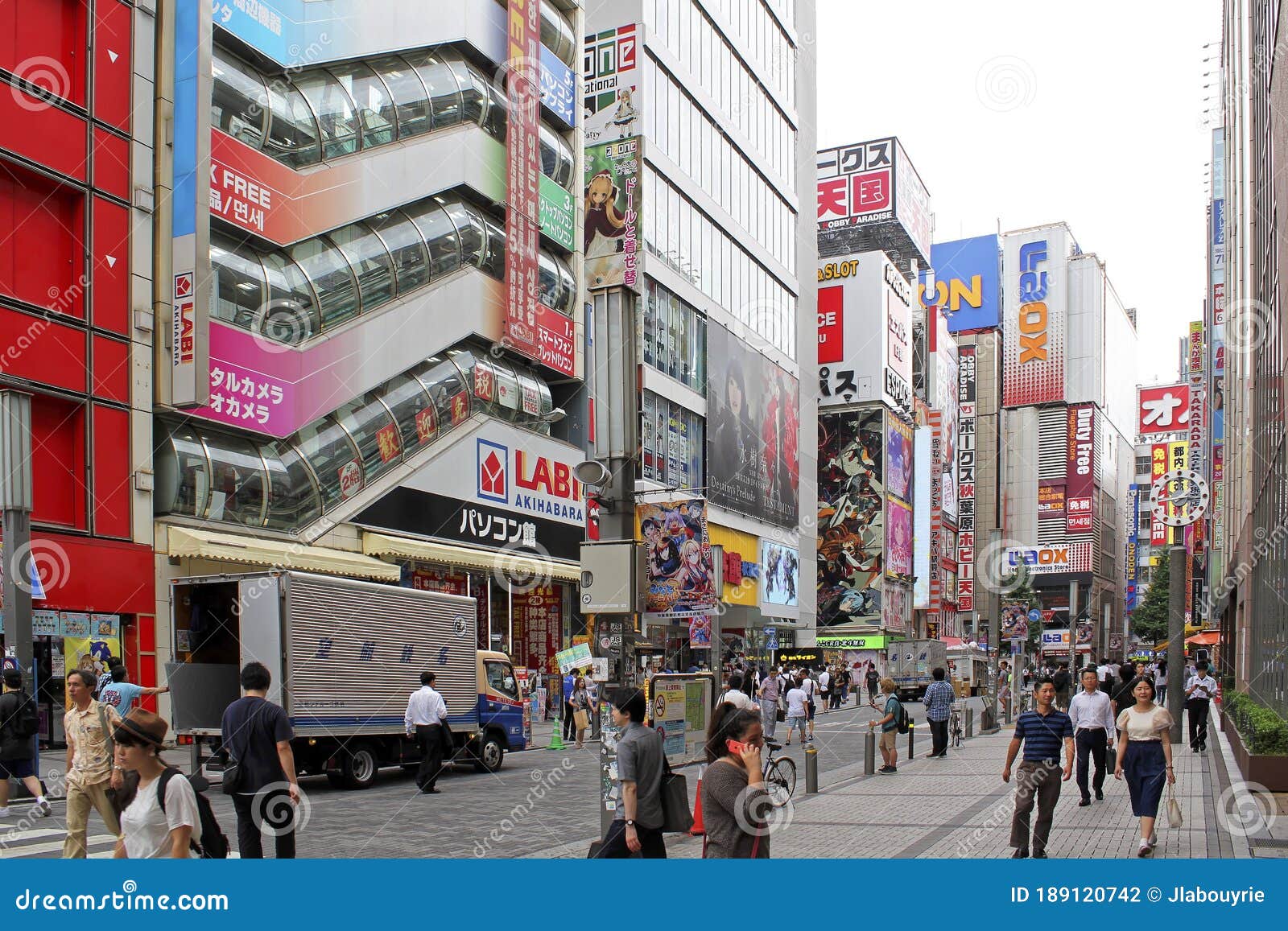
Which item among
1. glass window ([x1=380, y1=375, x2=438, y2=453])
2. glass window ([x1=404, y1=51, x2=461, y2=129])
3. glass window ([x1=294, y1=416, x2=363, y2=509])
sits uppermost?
glass window ([x1=404, y1=51, x2=461, y2=129])

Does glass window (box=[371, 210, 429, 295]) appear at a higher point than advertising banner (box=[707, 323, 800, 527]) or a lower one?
higher

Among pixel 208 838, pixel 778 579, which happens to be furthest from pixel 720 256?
pixel 208 838

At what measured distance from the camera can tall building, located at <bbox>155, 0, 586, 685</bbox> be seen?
2728cm

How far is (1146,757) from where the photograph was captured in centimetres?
1219

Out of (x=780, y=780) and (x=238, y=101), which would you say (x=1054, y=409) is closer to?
(x=238, y=101)

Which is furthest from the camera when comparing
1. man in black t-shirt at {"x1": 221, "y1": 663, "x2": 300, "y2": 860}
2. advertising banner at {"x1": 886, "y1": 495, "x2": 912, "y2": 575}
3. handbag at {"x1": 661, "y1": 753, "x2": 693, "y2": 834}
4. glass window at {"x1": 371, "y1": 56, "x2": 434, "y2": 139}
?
advertising banner at {"x1": 886, "y1": 495, "x2": 912, "y2": 575}

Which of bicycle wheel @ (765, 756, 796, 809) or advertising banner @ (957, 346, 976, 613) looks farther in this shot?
advertising banner @ (957, 346, 976, 613)

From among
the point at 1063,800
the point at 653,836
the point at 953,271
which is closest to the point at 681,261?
the point at 1063,800

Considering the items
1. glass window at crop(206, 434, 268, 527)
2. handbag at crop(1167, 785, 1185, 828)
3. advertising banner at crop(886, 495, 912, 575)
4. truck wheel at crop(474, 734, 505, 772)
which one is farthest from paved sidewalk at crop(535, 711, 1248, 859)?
advertising banner at crop(886, 495, 912, 575)

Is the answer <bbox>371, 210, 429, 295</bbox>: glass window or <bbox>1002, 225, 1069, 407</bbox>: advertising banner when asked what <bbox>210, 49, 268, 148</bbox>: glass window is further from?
<bbox>1002, 225, 1069, 407</bbox>: advertising banner

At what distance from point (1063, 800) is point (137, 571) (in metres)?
18.5

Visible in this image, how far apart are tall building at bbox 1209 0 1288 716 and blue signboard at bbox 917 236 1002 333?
10278 cm

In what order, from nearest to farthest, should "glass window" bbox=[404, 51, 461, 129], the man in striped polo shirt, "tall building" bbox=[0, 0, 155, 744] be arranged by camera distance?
the man in striped polo shirt
"tall building" bbox=[0, 0, 155, 744]
"glass window" bbox=[404, 51, 461, 129]

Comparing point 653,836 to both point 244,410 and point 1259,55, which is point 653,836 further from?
point 1259,55
